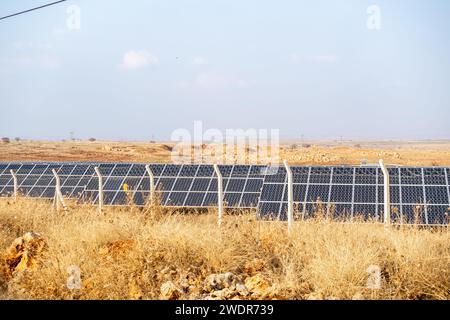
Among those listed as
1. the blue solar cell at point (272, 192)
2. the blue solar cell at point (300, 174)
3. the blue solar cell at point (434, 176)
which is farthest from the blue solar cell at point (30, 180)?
the blue solar cell at point (434, 176)

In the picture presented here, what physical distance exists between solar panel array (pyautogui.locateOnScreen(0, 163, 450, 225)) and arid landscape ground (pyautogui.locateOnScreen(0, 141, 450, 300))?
2973 mm

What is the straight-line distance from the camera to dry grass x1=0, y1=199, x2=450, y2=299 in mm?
8469

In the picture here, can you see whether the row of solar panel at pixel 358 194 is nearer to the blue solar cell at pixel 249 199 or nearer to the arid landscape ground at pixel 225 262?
the blue solar cell at pixel 249 199

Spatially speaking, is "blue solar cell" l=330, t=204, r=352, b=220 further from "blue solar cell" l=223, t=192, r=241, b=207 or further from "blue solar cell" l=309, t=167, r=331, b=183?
"blue solar cell" l=223, t=192, r=241, b=207

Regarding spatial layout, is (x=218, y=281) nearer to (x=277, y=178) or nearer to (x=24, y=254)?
(x=24, y=254)

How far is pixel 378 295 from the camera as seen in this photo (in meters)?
8.09

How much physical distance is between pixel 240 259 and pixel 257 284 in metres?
1.33

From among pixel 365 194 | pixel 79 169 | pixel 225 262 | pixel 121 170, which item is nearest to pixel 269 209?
pixel 365 194

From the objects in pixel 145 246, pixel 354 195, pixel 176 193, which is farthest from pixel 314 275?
pixel 176 193

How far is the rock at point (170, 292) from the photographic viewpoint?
821cm

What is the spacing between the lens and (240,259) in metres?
9.73

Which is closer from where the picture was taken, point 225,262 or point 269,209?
point 225,262
